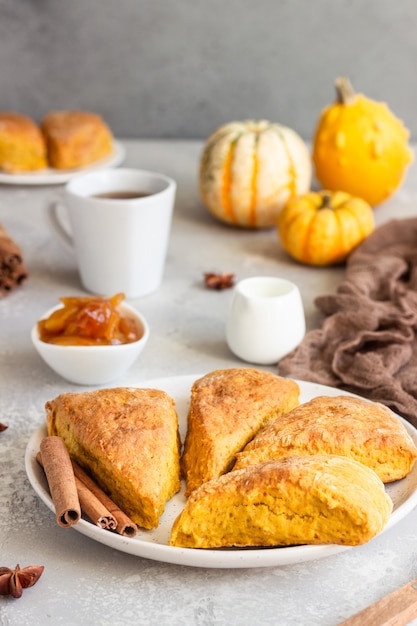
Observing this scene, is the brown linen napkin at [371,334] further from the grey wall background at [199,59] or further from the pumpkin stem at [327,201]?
the grey wall background at [199,59]

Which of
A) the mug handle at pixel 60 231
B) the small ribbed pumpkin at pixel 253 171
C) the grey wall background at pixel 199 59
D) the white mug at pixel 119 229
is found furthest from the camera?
the grey wall background at pixel 199 59

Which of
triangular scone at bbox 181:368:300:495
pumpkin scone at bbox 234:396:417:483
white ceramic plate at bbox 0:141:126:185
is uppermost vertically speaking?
pumpkin scone at bbox 234:396:417:483

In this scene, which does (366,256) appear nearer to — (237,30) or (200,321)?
(200,321)

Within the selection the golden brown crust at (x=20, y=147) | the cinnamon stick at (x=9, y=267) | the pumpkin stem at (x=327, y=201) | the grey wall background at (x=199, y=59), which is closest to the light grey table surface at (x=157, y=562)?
the cinnamon stick at (x=9, y=267)

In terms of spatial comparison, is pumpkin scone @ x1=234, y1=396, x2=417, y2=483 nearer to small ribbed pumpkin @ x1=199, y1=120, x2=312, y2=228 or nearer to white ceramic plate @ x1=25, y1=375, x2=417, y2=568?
white ceramic plate @ x1=25, y1=375, x2=417, y2=568

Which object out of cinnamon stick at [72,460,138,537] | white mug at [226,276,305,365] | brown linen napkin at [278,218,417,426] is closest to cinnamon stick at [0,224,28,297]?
white mug at [226,276,305,365]

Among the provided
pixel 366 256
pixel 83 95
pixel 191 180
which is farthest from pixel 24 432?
pixel 83 95
